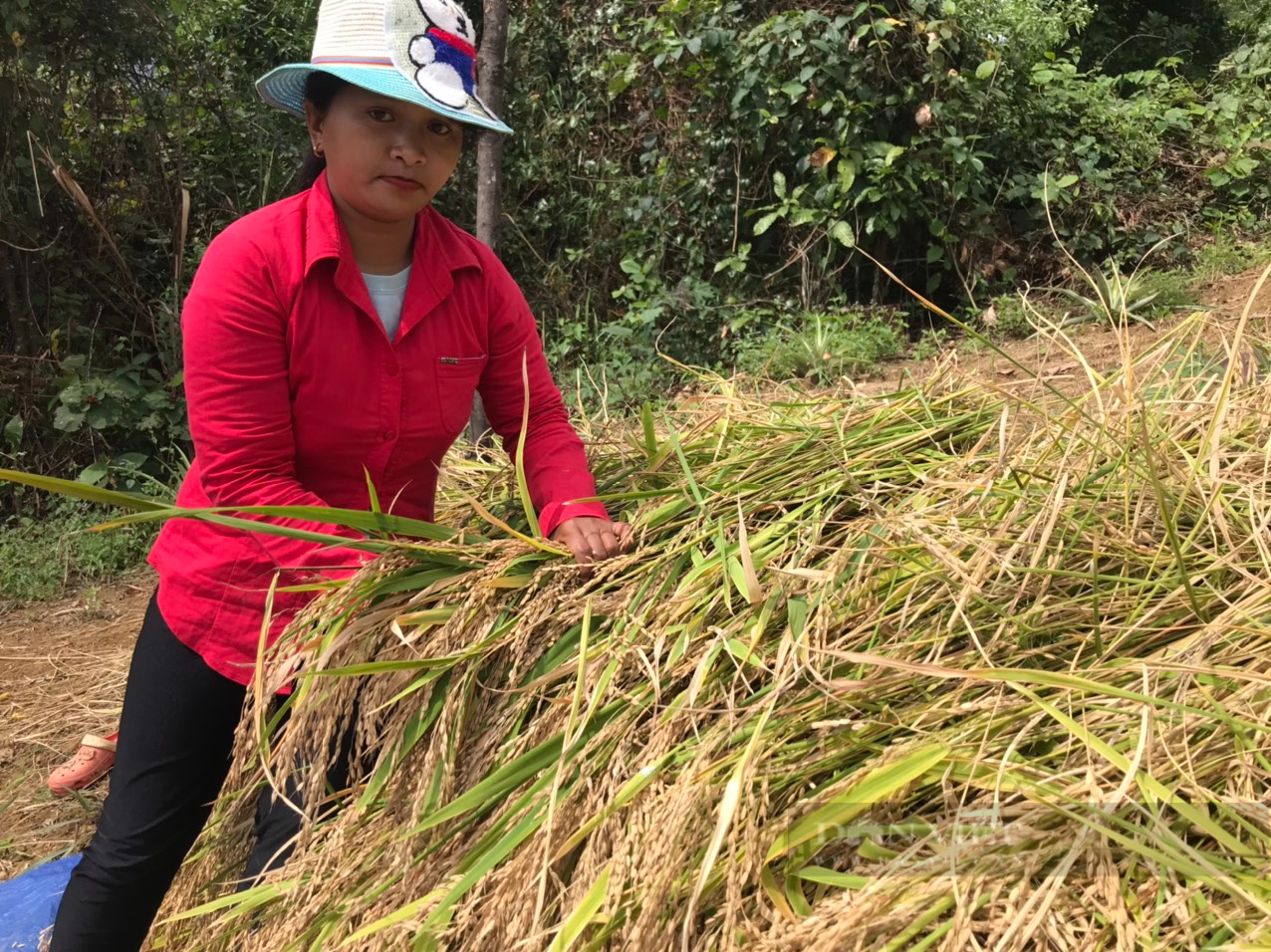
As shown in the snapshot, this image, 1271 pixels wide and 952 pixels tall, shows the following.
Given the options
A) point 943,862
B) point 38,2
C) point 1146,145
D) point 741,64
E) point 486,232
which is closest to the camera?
point 943,862

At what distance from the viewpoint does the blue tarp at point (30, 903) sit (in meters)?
1.92

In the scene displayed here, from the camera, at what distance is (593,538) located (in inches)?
57.9

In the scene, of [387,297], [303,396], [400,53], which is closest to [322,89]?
[400,53]

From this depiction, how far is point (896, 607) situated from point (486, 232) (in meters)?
2.92

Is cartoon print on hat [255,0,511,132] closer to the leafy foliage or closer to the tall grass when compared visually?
the tall grass

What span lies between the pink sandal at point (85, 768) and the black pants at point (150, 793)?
3.25ft

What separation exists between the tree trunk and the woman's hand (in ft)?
5.69

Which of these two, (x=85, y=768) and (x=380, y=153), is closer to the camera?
(x=380, y=153)

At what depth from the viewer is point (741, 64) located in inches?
201

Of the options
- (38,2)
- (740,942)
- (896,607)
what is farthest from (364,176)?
(38,2)

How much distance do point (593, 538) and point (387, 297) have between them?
0.56m

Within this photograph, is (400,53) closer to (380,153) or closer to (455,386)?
(380,153)

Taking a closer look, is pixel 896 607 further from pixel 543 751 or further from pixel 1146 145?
pixel 1146 145

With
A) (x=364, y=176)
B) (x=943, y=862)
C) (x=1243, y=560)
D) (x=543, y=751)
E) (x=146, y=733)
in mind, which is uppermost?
(x=364, y=176)
